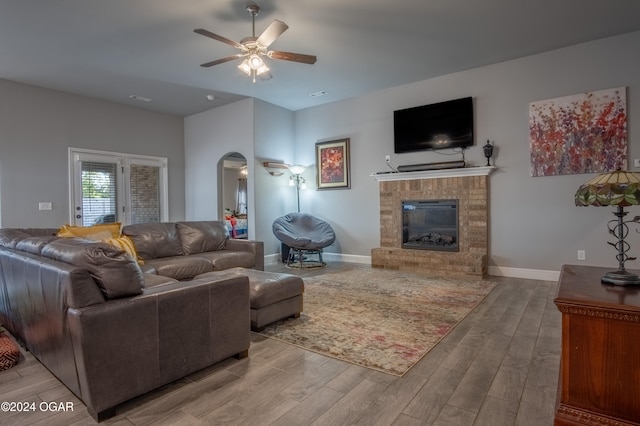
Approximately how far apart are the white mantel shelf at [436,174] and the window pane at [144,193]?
450 centimetres

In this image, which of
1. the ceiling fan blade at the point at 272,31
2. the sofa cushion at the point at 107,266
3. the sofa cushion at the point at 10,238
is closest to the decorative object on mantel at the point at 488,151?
the ceiling fan blade at the point at 272,31

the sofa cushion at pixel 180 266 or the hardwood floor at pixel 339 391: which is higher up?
the sofa cushion at pixel 180 266

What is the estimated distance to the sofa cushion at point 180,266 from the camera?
369 centimetres

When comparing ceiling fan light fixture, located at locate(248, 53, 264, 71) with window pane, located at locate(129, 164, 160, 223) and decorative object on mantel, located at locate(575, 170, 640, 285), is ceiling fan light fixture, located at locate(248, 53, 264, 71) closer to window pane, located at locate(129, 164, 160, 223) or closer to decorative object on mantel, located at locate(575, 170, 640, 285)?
decorative object on mantel, located at locate(575, 170, 640, 285)

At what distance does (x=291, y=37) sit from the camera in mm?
3990

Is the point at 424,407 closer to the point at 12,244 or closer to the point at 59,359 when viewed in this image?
the point at 59,359

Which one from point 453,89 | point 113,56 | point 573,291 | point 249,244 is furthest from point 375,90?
point 573,291

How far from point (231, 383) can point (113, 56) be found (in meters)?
4.46

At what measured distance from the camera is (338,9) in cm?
343

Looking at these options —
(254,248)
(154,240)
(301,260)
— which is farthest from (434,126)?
(154,240)

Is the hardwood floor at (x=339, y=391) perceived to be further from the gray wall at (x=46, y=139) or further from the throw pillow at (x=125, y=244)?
the gray wall at (x=46, y=139)

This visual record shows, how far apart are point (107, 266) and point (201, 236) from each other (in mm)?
2798

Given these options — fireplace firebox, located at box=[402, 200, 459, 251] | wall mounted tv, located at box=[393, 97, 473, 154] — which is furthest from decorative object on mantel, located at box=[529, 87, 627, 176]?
fireplace firebox, located at box=[402, 200, 459, 251]

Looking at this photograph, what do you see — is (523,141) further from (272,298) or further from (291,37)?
(272,298)
